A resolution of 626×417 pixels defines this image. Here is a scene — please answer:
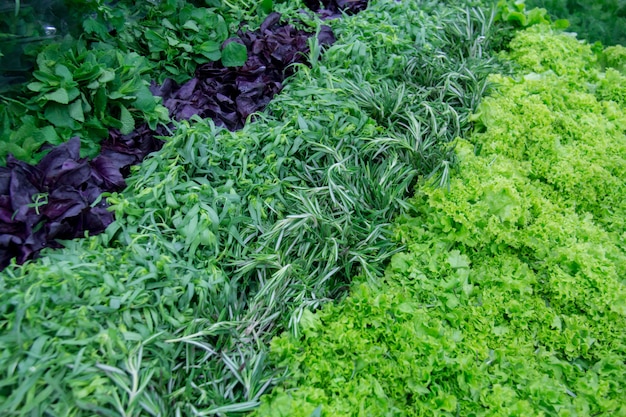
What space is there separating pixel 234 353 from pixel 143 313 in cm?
44

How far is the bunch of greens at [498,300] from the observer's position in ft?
7.12

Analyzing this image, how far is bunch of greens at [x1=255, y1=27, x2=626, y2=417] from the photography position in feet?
7.12

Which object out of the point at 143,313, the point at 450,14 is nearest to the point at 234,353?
the point at 143,313

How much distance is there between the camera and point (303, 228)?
259cm

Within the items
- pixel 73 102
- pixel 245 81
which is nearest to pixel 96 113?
pixel 73 102

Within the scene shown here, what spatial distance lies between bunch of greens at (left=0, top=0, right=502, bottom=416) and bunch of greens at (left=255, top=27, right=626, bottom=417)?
18cm

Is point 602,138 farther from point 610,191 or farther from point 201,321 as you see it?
point 201,321

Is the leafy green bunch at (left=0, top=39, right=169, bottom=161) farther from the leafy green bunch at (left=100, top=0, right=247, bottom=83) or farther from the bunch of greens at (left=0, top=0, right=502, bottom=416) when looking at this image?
the leafy green bunch at (left=100, top=0, right=247, bottom=83)

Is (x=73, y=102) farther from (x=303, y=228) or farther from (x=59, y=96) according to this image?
(x=303, y=228)

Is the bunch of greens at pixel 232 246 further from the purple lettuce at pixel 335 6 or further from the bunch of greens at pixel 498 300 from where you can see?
the purple lettuce at pixel 335 6

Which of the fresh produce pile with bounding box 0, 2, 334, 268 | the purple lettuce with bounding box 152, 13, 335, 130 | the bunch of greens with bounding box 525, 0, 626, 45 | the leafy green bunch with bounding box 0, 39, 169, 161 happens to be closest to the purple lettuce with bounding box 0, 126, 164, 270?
the fresh produce pile with bounding box 0, 2, 334, 268

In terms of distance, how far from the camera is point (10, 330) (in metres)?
1.80

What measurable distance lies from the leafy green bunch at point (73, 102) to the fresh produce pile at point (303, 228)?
0.01 metres

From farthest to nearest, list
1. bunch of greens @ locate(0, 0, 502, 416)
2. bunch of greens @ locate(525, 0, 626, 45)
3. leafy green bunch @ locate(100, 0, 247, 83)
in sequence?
1. bunch of greens @ locate(525, 0, 626, 45)
2. leafy green bunch @ locate(100, 0, 247, 83)
3. bunch of greens @ locate(0, 0, 502, 416)
